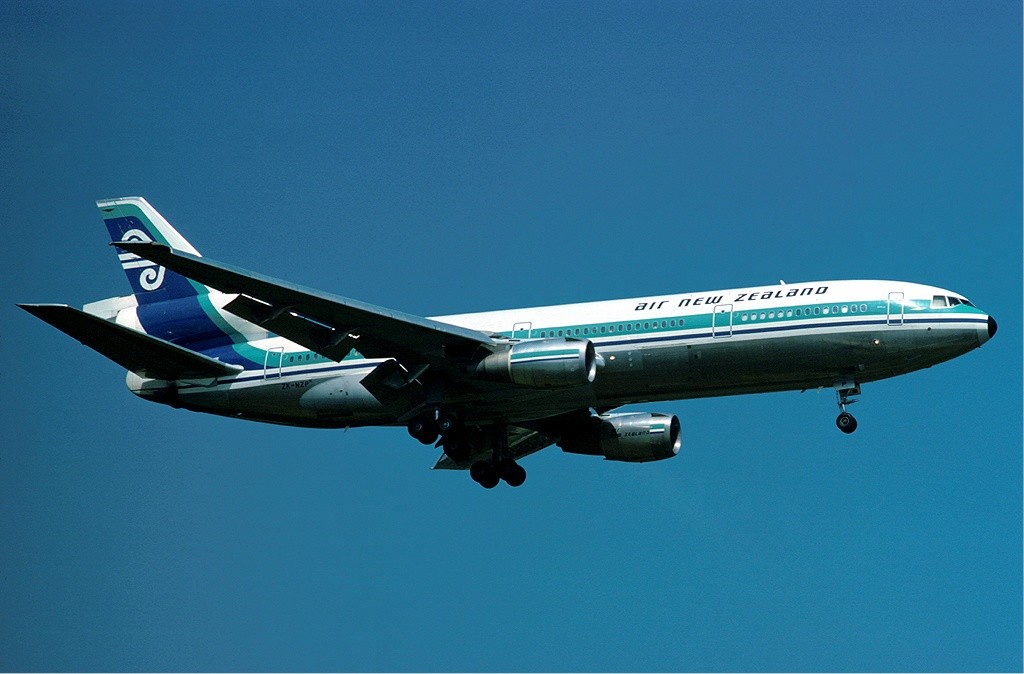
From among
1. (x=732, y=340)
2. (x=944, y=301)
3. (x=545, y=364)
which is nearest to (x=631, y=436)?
(x=732, y=340)

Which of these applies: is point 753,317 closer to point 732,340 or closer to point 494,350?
point 732,340

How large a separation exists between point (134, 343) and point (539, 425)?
14.2m

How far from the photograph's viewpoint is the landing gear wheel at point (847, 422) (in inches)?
1703

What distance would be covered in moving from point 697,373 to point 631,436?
750 centimetres

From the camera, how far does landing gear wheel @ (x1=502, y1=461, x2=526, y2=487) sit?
48375 millimetres

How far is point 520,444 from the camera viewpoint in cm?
5044

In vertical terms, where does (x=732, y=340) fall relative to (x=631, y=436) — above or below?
above

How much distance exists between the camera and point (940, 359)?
1665 inches

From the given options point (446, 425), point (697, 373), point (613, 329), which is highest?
point (613, 329)

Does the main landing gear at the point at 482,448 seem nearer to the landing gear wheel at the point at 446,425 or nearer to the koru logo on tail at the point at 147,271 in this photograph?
the landing gear wheel at the point at 446,425

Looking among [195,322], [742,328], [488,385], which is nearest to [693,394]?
[742,328]

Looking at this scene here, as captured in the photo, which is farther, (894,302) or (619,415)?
(619,415)

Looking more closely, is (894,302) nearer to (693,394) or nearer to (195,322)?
(693,394)

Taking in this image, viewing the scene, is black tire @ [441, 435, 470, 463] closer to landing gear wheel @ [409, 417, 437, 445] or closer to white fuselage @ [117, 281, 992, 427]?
landing gear wheel @ [409, 417, 437, 445]
